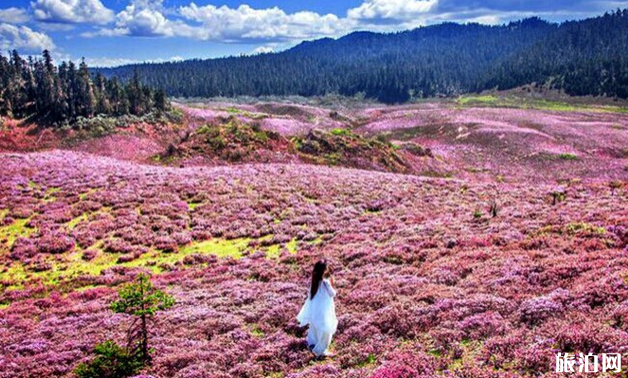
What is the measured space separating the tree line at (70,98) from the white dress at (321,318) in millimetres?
60815

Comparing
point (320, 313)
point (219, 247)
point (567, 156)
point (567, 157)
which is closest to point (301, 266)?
point (219, 247)

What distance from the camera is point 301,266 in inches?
834

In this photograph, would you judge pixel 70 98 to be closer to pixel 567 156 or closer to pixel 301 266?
pixel 301 266

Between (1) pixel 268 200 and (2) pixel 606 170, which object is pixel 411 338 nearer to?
(1) pixel 268 200

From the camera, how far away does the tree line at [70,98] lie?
208 feet

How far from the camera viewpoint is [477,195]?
1358 inches

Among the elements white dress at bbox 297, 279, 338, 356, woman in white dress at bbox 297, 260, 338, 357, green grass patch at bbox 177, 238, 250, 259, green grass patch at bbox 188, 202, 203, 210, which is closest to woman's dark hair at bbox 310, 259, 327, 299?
woman in white dress at bbox 297, 260, 338, 357

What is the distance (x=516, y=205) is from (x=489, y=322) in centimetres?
1819

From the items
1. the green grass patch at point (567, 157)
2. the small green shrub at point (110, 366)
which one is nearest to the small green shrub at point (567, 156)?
the green grass patch at point (567, 157)

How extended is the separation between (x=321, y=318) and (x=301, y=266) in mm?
9098

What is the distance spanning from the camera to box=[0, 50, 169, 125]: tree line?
6331 centimetres

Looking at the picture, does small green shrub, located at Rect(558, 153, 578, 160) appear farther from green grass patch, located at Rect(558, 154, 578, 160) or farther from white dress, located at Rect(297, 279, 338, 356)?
white dress, located at Rect(297, 279, 338, 356)

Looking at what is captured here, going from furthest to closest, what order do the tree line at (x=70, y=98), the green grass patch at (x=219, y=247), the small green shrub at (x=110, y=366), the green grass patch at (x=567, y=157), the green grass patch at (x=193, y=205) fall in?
the tree line at (x=70, y=98), the green grass patch at (x=567, y=157), the green grass patch at (x=193, y=205), the green grass patch at (x=219, y=247), the small green shrub at (x=110, y=366)

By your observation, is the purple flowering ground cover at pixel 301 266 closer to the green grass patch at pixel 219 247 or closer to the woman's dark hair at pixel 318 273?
the green grass patch at pixel 219 247
